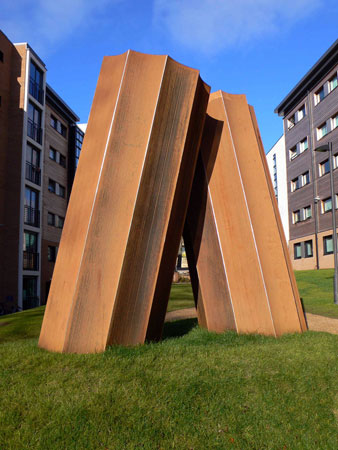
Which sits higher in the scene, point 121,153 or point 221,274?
point 121,153

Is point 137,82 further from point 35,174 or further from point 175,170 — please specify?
point 35,174

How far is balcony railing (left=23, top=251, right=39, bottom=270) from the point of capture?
2936 cm

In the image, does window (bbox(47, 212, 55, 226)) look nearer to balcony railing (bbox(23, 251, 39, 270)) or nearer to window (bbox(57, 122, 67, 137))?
balcony railing (bbox(23, 251, 39, 270))

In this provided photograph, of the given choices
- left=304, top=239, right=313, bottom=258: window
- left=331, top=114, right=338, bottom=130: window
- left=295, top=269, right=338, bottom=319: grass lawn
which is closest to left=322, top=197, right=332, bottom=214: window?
left=304, top=239, right=313, bottom=258: window

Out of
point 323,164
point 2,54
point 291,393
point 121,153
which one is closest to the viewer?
point 291,393

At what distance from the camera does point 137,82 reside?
22.4 feet

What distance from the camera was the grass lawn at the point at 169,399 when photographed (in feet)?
12.8

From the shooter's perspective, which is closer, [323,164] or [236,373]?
[236,373]

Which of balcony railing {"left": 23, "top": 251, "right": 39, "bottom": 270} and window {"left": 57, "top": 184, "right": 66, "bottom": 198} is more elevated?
window {"left": 57, "top": 184, "right": 66, "bottom": 198}

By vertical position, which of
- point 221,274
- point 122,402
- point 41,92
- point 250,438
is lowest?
point 250,438

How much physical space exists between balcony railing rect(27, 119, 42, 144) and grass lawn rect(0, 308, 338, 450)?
28.0 m

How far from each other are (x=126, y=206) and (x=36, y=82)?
29920 millimetres

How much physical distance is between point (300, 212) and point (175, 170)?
34.6 m

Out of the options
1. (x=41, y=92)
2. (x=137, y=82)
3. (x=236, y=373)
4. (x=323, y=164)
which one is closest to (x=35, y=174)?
(x=41, y=92)
